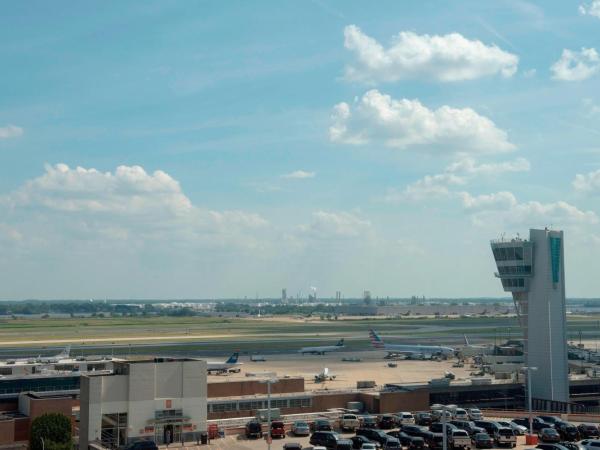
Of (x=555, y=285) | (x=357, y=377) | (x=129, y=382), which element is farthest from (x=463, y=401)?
(x=129, y=382)

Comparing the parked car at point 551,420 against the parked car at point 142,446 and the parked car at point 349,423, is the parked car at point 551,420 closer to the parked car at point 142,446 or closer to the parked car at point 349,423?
the parked car at point 349,423

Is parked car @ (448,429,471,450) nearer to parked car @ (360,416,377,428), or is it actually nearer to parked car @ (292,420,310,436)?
parked car @ (292,420,310,436)

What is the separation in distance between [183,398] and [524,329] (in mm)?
48992

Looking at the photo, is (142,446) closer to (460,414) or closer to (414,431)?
(414,431)

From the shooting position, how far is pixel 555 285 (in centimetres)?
8475

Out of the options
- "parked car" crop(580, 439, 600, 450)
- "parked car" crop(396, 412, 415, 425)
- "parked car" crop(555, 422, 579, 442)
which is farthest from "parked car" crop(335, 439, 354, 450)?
"parked car" crop(555, 422, 579, 442)

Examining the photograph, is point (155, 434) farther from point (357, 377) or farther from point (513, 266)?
point (357, 377)

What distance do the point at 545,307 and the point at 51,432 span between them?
2152 inches

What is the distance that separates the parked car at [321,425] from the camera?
57781mm

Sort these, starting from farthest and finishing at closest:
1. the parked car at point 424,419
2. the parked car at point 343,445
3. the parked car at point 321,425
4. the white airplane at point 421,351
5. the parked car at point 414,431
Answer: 1. the white airplane at point 421,351
2. the parked car at point 424,419
3. the parked car at point 321,425
4. the parked car at point 414,431
5. the parked car at point 343,445

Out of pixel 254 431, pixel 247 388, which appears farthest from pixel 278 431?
pixel 247 388

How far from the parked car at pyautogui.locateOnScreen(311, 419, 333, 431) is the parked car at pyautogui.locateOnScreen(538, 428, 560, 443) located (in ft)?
50.7

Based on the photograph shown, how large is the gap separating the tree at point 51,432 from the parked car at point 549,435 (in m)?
33.0

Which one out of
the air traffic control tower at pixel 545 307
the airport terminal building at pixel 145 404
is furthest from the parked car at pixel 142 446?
the air traffic control tower at pixel 545 307
